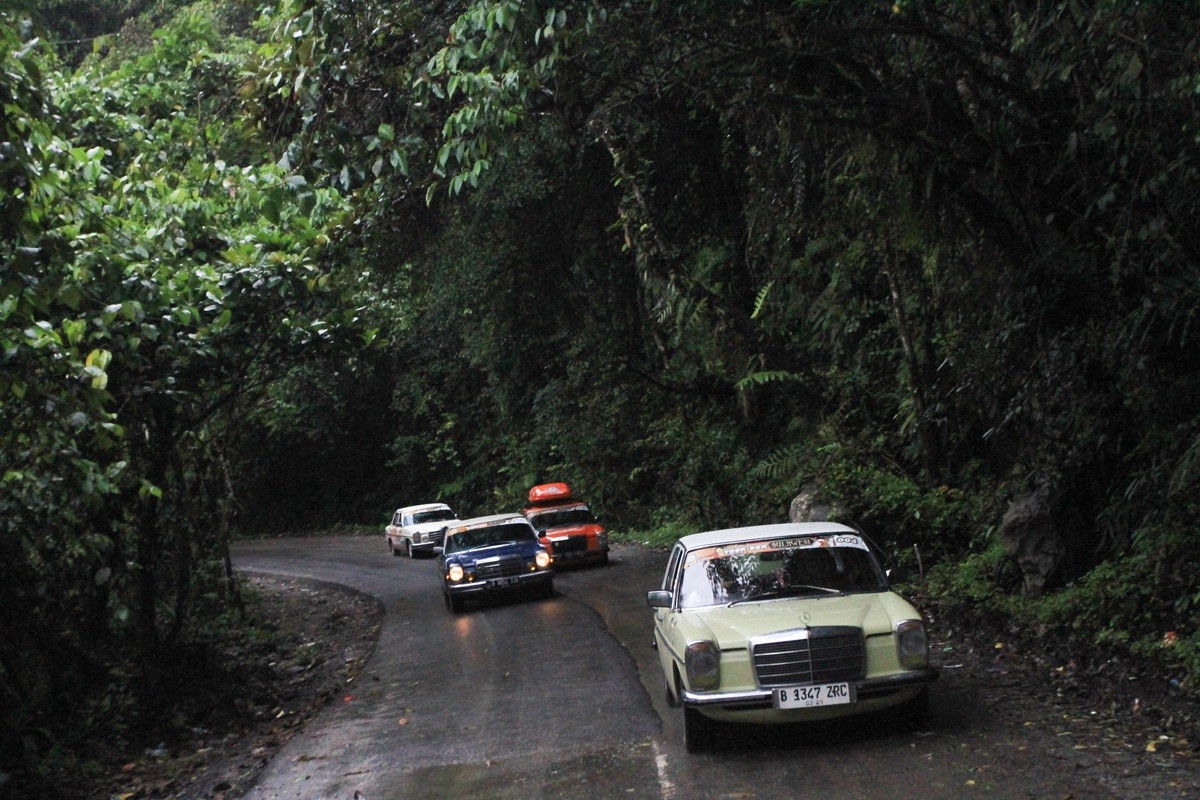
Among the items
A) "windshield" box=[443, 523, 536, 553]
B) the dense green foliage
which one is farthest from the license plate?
"windshield" box=[443, 523, 536, 553]

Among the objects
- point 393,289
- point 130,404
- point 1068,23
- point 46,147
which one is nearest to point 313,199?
point 46,147

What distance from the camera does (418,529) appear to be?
35.7 m

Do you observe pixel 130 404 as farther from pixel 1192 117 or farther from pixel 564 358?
pixel 564 358

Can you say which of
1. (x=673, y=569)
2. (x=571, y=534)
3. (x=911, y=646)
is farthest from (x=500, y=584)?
(x=911, y=646)

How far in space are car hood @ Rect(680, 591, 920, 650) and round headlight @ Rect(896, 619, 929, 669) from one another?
84 mm

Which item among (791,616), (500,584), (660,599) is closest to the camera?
(791,616)

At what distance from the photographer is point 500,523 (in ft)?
71.1

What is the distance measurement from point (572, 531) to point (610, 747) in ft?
55.1

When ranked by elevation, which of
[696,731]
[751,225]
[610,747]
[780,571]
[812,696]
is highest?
[751,225]

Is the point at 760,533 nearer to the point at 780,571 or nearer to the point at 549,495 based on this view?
the point at 780,571

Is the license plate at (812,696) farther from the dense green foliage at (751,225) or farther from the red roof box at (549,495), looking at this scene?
the red roof box at (549,495)

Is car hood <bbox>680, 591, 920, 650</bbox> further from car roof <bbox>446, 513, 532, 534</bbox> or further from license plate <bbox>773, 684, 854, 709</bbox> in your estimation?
car roof <bbox>446, 513, 532, 534</bbox>

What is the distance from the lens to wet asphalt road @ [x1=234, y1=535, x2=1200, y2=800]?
726cm

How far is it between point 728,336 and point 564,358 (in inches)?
519
